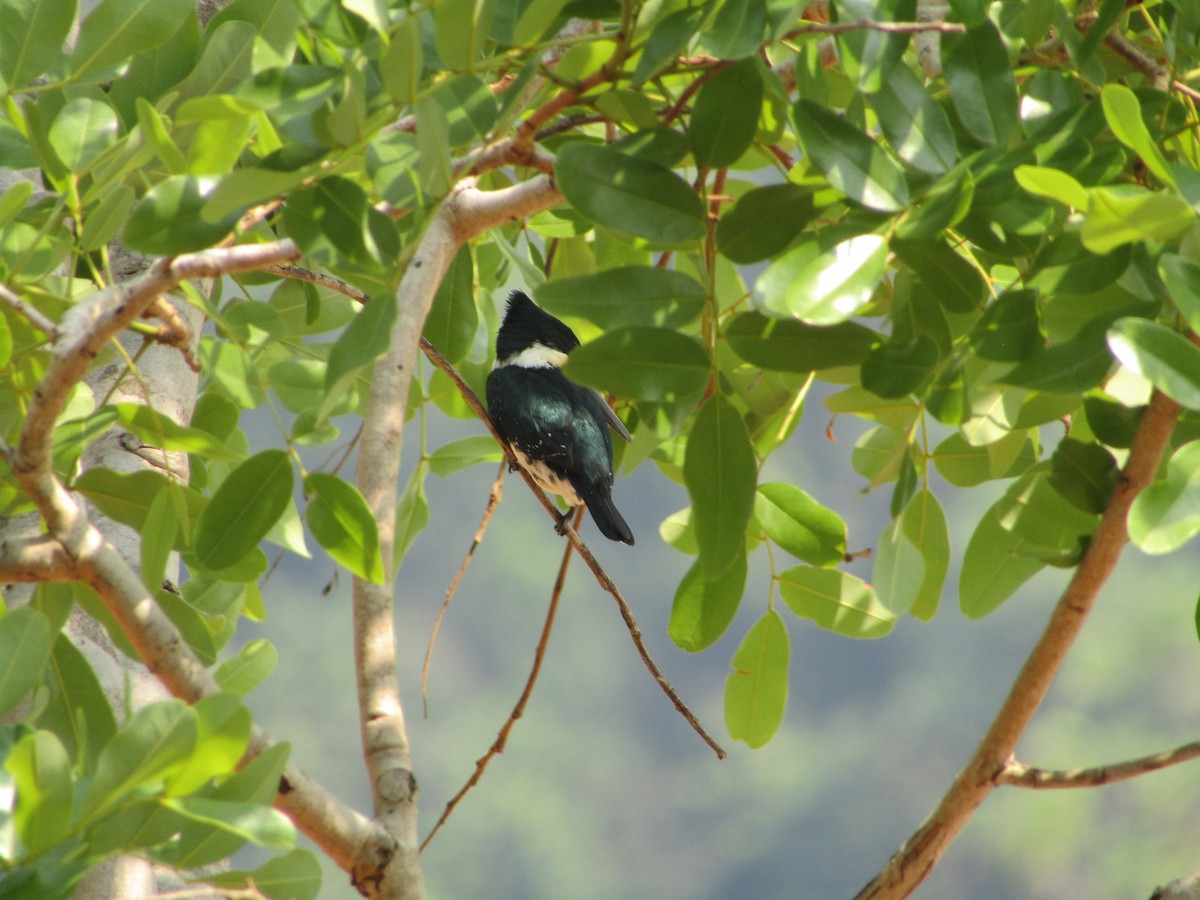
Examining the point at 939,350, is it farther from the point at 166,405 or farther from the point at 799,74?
the point at 166,405

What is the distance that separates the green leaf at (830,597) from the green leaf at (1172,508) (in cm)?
63

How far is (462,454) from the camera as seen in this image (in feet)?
5.47

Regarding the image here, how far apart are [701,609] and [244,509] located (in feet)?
1.47

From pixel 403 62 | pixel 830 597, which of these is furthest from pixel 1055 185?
pixel 830 597

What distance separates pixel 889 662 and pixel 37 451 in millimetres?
7130

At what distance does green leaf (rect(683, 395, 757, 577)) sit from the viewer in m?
0.90

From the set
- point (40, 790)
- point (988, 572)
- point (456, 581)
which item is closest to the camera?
point (40, 790)

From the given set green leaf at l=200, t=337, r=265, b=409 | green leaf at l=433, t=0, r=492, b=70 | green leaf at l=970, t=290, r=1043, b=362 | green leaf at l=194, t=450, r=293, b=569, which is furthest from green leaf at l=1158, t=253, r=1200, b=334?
green leaf at l=200, t=337, r=265, b=409

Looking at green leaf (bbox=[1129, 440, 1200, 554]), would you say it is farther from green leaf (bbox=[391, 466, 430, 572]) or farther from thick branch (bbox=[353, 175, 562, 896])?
green leaf (bbox=[391, 466, 430, 572])

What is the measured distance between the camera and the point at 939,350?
94 cm

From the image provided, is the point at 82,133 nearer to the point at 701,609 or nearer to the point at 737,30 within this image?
the point at 737,30

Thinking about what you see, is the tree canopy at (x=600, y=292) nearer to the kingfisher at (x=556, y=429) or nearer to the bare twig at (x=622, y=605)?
the bare twig at (x=622, y=605)

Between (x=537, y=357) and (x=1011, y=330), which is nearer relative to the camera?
(x=1011, y=330)

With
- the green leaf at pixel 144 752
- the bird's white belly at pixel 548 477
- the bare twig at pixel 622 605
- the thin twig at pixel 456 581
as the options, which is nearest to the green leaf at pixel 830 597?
the bare twig at pixel 622 605
